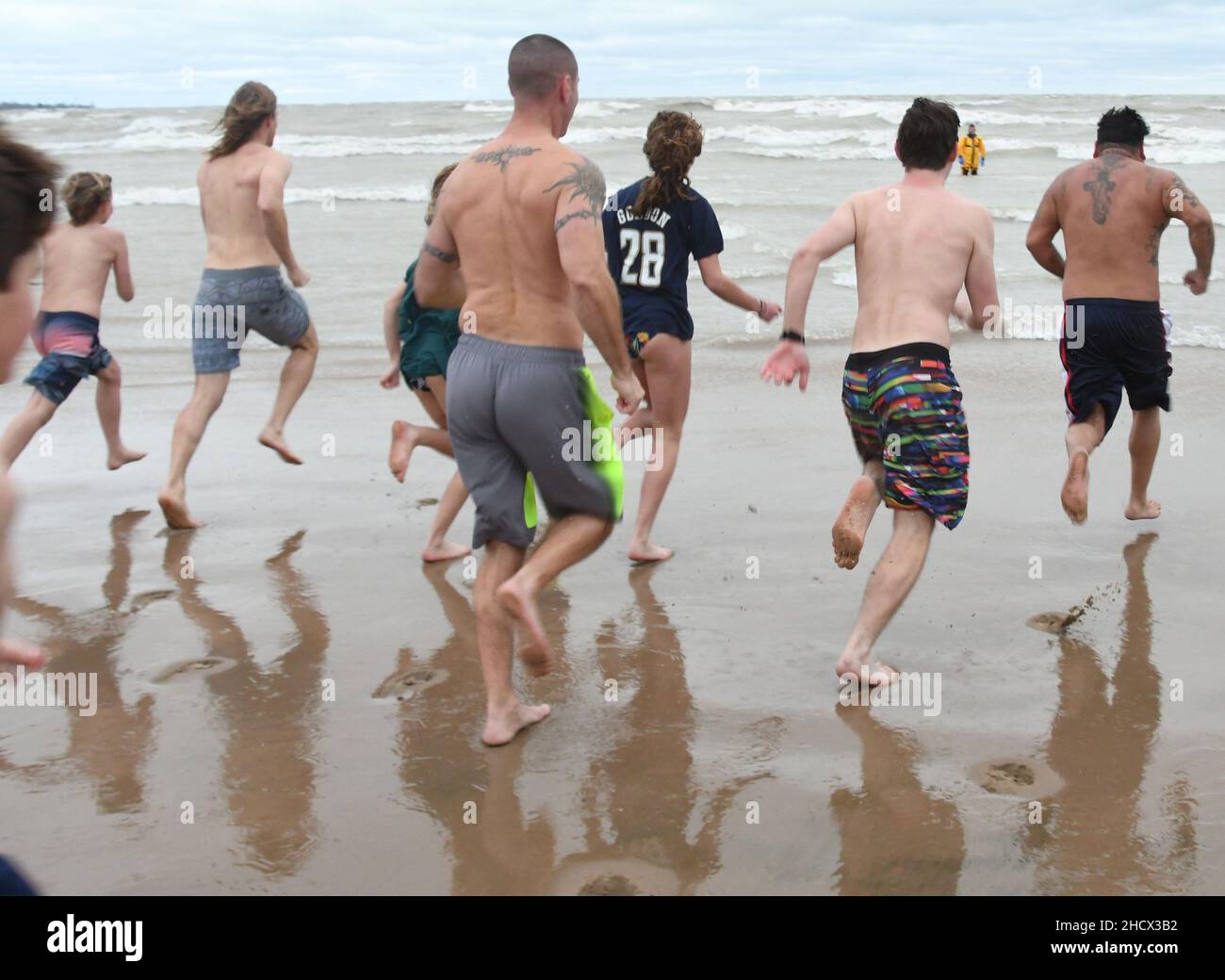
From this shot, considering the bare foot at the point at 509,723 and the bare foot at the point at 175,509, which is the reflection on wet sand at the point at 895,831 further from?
the bare foot at the point at 175,509

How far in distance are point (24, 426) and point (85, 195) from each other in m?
1.26

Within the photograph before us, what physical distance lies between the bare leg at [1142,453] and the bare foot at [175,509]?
15.1 feet

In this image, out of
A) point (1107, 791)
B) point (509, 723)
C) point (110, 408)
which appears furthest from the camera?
point (110, 408)

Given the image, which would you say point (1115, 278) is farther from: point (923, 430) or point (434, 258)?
point (434, 258)

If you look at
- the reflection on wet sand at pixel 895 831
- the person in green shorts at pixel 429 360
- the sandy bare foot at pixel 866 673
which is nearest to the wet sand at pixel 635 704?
the reflection on wet sand at pixel 895 831

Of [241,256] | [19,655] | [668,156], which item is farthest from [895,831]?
[241,256]

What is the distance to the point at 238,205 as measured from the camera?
6527 millimetres

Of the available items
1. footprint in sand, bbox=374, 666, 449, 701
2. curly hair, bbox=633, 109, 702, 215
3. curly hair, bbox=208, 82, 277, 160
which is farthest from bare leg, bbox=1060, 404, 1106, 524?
curly hair, bbox=208, 82, 277, 160

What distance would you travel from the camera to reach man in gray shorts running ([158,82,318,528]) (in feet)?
21.2

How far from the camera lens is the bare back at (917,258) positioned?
14.3ft

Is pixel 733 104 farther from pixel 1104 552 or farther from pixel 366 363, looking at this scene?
pixel 1104 552

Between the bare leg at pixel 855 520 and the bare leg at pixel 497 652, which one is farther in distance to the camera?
the bare leg at pixel 855 520
